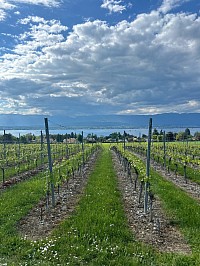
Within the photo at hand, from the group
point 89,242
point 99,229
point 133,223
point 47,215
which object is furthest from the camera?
point 47,215

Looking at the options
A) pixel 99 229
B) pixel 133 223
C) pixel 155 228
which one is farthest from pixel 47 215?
pixel 155 228

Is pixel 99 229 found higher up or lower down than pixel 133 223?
higher up

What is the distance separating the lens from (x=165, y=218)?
9062 mm

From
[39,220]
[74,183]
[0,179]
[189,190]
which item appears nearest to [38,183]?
[74,183]

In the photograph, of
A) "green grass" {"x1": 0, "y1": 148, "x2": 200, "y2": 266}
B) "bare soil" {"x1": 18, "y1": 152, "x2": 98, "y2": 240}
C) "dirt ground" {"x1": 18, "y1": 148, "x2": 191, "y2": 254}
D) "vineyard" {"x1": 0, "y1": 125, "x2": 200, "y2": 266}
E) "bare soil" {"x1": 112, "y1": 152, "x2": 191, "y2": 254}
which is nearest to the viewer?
"green grass" {"x1": 0, "y1": 148, "x2": 200, "y2": 266}

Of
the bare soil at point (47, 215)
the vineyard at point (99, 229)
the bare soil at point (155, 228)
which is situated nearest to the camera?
the vineyard at point (99, 229)

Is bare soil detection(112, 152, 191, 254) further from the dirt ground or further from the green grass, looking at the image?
the green grass

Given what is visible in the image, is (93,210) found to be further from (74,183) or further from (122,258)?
(74,183)

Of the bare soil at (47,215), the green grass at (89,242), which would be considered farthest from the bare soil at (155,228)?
the bare soil at (47,215)

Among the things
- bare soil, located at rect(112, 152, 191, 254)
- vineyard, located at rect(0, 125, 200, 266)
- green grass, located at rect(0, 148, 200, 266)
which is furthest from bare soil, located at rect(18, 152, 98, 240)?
bare soil, located at rect(112, 152, 191, 254)

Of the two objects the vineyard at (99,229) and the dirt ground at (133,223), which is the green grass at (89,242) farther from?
the dirt ground at (133,223)

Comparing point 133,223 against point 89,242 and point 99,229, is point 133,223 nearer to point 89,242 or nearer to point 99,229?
point 99,229

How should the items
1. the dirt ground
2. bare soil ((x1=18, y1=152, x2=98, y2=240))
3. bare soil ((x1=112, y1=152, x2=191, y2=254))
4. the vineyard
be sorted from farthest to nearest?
bare soil ((x1=18, y1=152, x2=98, y2=240)) → the dirt ground → bare soil ((x1=112, y1=152, x2=191, y2=254)) → the vineyard

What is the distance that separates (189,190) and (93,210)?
6.28 m
